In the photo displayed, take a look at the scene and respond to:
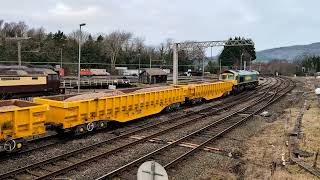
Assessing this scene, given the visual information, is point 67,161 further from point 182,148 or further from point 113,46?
point 113,46

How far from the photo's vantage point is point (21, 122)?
12.6 m

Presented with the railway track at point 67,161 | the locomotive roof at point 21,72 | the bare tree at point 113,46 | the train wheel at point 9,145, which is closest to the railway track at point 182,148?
the railway track at point 67,161

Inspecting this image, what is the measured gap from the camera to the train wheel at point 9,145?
12094 mm

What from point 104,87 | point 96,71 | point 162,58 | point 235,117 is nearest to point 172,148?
point 235,117

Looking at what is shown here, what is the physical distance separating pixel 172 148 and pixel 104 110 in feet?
14.8

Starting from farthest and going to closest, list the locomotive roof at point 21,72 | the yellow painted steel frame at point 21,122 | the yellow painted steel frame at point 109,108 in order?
the locomotive roof at point 21,72 → the yellow painted steel frame at point 109,108 → the yellow painted steel frame at point 21,122

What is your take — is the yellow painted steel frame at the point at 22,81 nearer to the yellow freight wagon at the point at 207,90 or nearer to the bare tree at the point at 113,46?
the yellow freight wagon at the point at 207,90

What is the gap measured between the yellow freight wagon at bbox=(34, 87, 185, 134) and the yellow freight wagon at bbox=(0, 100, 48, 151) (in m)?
1.55

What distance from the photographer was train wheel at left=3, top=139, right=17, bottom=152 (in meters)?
12.1

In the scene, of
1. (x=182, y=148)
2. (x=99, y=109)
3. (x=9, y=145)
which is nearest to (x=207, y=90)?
(x=99, y=109)

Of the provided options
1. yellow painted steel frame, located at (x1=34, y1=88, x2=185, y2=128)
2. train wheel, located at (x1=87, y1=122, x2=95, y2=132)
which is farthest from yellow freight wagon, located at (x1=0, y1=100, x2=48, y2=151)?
train wheel, located at (x1=87, y1=122, x2=95, y2=132)

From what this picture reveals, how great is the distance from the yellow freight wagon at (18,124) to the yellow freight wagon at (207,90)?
1420 centimetres

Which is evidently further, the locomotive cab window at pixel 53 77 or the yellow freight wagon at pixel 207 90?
the locomotive cab window at pixel 53 77

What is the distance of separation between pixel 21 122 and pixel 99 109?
182 inches
